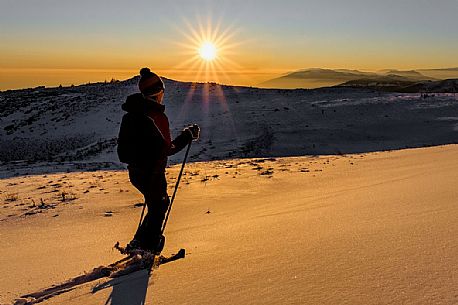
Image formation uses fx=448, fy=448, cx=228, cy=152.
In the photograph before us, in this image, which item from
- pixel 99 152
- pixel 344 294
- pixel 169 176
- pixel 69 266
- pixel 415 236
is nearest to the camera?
pixel 344 294

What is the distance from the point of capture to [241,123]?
74.5 feet

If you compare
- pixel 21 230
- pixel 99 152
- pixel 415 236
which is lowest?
pixel 99 152

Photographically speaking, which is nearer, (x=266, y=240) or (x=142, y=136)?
(x=142, y=136)

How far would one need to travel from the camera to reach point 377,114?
21703 millimetres

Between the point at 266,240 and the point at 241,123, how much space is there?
18804 mm

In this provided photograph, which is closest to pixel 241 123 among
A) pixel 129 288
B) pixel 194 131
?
pixel 194 131

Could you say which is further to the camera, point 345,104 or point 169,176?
point 345,104

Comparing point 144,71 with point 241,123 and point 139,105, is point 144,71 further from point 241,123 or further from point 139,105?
point 241,123

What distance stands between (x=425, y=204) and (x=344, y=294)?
2.59 meters

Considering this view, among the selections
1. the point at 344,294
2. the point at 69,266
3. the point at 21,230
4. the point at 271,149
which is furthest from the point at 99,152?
the point at 344,294

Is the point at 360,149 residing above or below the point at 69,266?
below

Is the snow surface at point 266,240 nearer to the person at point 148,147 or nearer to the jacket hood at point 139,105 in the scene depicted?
the person at point 148,147

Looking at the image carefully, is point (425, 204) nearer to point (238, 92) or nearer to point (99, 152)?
point (99, 152)

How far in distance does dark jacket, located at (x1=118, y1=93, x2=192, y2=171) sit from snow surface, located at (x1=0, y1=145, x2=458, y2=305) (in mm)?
898
